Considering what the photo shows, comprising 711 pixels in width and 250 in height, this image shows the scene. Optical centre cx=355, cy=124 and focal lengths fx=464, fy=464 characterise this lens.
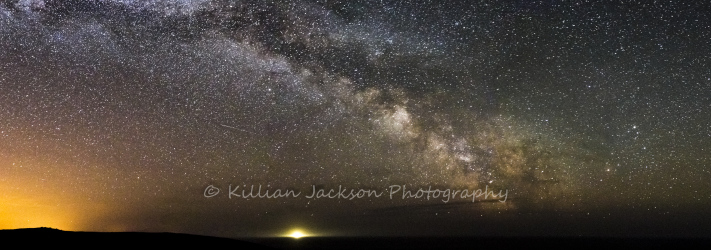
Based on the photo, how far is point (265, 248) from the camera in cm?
2442

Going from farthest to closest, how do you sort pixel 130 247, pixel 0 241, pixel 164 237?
pixel 164 237, pixel 130 247, pixel 0 241

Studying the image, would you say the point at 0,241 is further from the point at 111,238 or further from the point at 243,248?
the point at 243,248

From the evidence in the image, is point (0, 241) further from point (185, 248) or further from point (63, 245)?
point (185, 248)

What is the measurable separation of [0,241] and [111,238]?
14.5ft

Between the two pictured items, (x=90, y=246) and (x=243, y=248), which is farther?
(x=243, y=248)

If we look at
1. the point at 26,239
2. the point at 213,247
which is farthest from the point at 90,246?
the point at 213,247

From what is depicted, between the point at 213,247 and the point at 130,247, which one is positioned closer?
the point at 130,247

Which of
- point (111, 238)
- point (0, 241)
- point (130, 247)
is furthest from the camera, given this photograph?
point (111, 238)

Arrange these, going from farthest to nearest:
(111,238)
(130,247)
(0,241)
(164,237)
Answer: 1. (164,237)
2. (111,238)
3. (130,247)
4. (0,241)

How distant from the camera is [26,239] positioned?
64.0ft

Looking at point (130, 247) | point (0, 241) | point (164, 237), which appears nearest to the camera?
point (0, 241)

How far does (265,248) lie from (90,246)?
27.1 feet

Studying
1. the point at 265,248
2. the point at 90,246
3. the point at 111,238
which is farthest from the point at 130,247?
the point at 265,248

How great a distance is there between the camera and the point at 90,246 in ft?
→ 62.8
